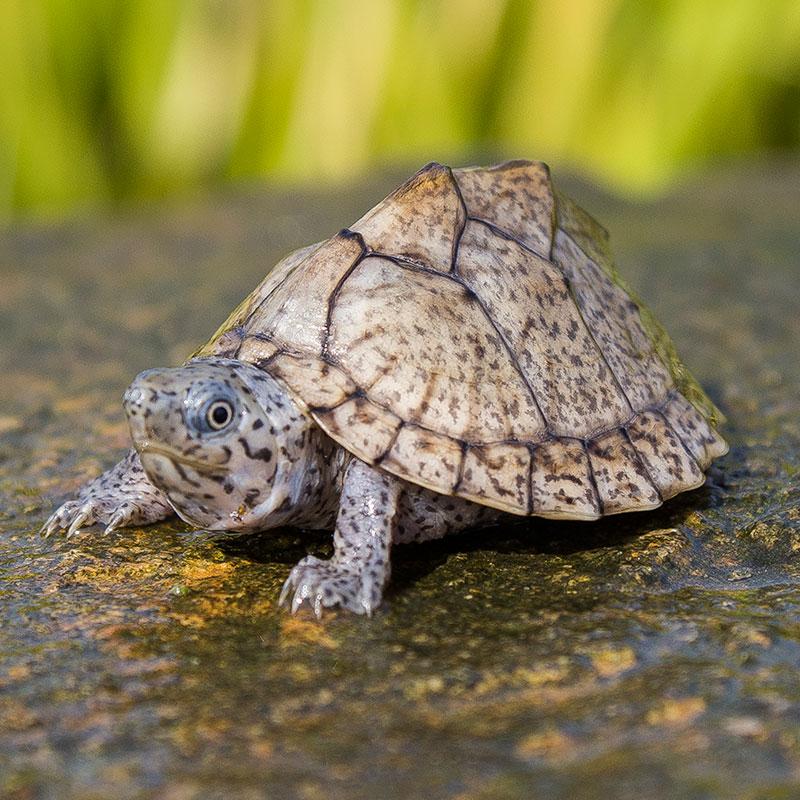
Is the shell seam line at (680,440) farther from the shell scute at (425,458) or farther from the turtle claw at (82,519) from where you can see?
the turtle claw at (82,519)

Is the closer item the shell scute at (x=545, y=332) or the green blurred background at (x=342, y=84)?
the shell scute at (x=545, y=332)

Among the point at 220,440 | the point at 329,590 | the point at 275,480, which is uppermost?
the point at 220,440

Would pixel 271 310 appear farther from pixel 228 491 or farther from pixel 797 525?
pixel 797 525

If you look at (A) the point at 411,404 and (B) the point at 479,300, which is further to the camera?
(B) the point at 479,300

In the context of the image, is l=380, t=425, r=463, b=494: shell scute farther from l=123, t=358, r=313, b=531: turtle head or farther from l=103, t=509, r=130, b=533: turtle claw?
l=103, t=509, r=130, b=533: turtle claw

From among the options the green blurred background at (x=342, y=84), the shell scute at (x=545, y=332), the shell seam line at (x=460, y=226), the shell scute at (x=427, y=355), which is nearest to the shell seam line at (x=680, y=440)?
the shell scute at (x=545, y=332)

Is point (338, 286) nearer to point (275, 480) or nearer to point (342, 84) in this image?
point (275, 480)

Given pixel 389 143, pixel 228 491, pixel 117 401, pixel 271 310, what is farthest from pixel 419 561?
pixel 389 143

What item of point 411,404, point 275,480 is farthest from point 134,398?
point 411,404

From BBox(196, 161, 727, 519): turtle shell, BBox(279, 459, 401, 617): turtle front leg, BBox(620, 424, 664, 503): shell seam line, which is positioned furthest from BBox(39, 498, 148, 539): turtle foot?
BBox(620, 424, 664, 503): shell seam line
